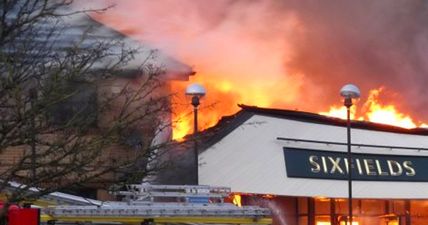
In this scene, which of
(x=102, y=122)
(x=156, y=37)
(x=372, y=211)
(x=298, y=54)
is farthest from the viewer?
(x=372, y=211)

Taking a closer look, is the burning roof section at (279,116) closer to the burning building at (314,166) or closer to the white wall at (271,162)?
the burning building at (314,166)

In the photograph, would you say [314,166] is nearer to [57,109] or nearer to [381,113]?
[381,113]

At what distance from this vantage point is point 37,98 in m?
6.48

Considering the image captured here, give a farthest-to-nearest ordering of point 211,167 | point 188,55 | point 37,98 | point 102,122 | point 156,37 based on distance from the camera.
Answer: point 211,167
point 188,55
point 156,37
point 102,122
point 37,98


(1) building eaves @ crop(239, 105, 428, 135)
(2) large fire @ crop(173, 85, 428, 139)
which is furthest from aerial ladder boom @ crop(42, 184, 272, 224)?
(2) large fire @ crop(173, 85, 428, 139)

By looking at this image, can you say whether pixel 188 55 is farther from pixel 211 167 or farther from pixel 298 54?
pixel 211 167

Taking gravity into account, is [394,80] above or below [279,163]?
above

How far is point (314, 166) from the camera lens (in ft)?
66.8

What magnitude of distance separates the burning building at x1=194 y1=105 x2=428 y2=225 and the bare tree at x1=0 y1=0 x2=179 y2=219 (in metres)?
11.5

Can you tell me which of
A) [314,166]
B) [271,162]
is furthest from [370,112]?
[271,162]

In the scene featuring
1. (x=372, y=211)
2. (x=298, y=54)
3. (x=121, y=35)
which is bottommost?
(x=372, y=211)

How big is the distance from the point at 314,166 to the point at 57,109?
13294mm

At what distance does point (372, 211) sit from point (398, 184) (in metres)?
1.01

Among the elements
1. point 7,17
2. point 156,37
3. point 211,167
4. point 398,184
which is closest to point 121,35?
point 156,37
